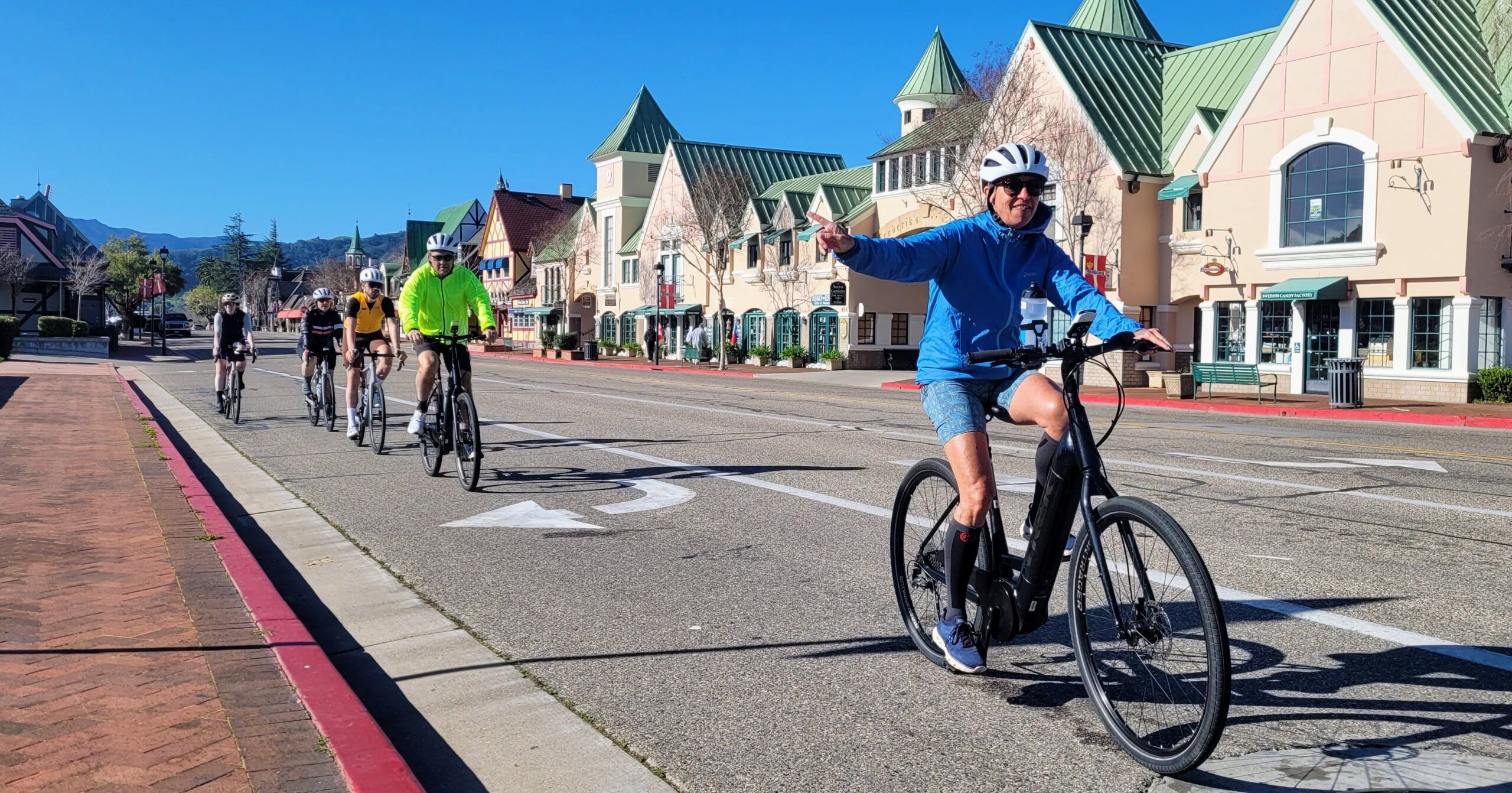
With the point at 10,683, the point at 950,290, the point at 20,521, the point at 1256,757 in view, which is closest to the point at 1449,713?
the point at 1256,757

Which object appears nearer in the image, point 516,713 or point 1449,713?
point 1449,713

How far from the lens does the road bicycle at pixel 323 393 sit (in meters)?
15.9

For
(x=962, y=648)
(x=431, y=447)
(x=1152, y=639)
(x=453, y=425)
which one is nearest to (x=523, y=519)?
(x=453, y=425)

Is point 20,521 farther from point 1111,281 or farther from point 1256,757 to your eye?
point 1111,281

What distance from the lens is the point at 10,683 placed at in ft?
15.0

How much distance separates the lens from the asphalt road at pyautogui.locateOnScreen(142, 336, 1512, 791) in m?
4.09

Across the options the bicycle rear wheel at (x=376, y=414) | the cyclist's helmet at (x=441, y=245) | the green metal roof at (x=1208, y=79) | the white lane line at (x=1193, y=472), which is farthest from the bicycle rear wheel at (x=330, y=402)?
the green metal roof at (x=1208, y=79)

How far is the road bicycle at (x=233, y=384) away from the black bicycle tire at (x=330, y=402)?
2.03 m

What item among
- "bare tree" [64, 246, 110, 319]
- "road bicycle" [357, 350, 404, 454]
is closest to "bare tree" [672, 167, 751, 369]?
"bare tree" [64, 246, 110, 319]

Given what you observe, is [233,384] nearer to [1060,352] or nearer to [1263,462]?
[1263,462]

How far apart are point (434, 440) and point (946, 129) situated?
3370cm

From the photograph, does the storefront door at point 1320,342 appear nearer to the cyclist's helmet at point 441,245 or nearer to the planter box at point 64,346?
the cyclist's helmet at point 441,245

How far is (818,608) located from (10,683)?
134 inches

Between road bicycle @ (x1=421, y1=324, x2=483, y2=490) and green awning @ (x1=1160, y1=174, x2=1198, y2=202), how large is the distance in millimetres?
28826
